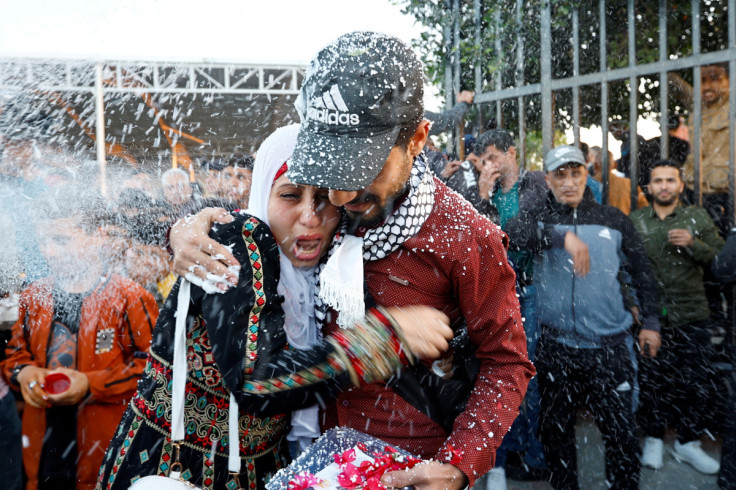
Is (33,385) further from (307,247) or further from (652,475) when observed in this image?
(652,475)

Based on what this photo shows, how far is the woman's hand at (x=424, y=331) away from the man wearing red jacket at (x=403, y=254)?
0.17 m

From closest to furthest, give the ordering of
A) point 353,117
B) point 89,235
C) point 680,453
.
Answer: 1. point 353,117
2. point 89,235
3. point 680,453

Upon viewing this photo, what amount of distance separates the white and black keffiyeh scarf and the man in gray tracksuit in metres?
2.51

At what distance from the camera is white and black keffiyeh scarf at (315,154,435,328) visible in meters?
1.91

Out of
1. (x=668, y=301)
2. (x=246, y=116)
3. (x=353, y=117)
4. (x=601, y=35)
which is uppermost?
(x=246, y=116)

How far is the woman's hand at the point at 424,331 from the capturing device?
176 centimetres

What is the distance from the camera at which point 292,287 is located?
2.09m

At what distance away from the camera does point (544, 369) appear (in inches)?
176

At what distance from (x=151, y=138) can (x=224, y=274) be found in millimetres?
15727

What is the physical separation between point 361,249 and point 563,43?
12.4ft

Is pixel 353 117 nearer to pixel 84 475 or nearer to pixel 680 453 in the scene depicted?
pixel 84 475

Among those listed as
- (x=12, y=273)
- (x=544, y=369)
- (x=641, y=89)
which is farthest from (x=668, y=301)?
(x=12, y=273)

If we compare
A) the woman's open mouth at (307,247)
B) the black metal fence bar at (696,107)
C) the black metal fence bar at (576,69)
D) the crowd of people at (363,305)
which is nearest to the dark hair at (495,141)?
the crowd of people at (363,305)

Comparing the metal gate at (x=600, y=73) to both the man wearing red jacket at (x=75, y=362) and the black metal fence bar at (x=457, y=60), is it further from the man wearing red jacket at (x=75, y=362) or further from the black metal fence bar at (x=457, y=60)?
the man wearing red jacket at (x=75, y=362)
